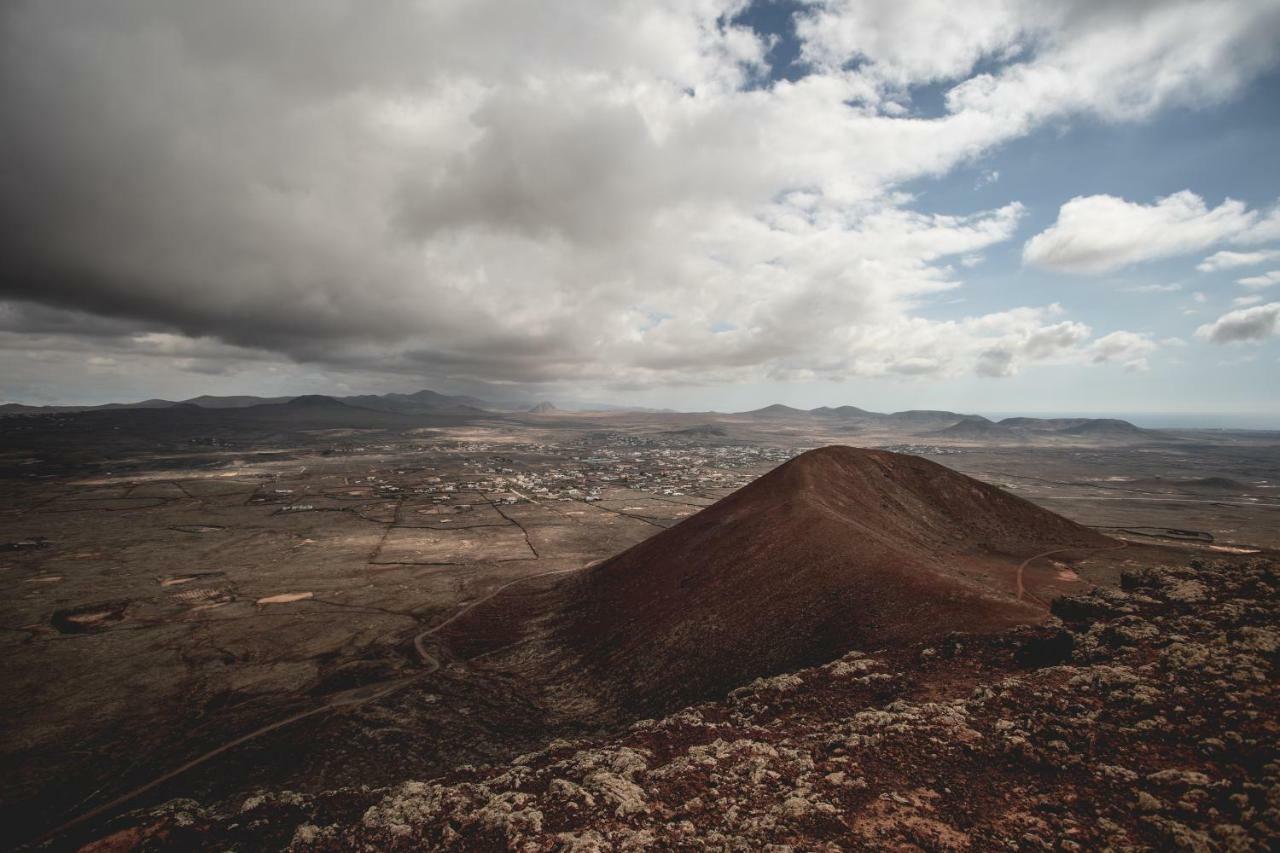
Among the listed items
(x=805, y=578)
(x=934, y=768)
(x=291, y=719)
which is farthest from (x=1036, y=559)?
(x=291, y=719)

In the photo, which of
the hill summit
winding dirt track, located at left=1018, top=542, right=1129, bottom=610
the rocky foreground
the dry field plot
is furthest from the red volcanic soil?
the dry field plot

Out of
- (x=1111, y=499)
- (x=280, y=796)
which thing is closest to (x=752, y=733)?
(x=280, y=796)

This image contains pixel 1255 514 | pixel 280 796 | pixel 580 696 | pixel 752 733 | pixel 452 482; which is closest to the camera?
pixel 752 733

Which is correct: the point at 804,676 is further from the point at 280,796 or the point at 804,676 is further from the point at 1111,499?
the point at 1111,499

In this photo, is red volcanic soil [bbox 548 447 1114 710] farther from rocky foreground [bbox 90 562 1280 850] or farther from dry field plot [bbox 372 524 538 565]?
dry field plot [bbox 372 524 538 565]

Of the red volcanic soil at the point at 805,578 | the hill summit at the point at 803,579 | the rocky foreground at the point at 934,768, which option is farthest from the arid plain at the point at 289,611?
the rocky foreground at the point at 934,768

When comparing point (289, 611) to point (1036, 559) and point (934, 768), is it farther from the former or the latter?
point (1036, 559)
